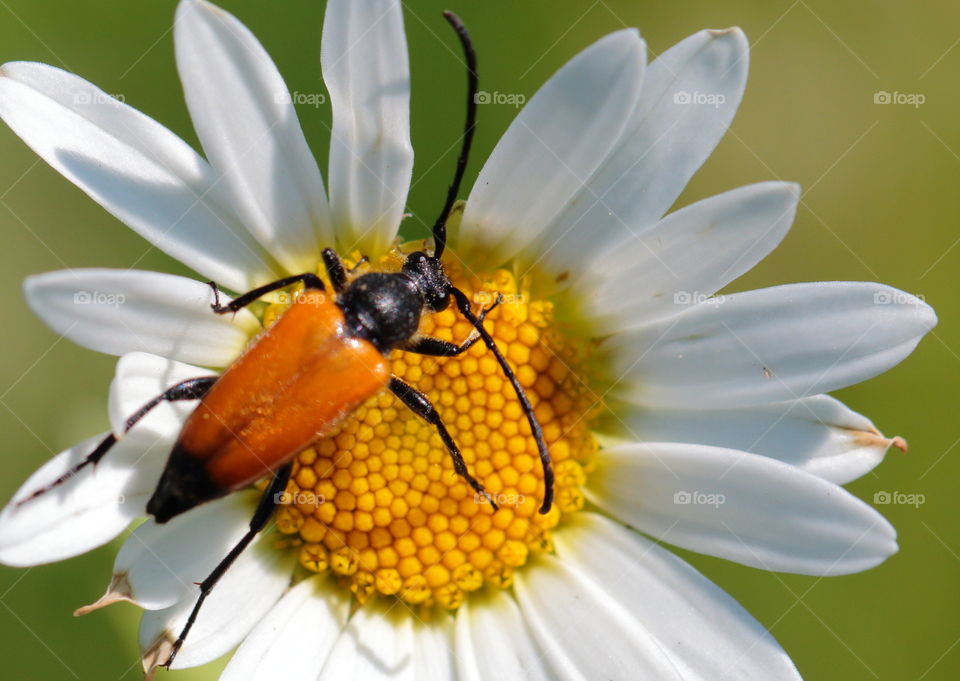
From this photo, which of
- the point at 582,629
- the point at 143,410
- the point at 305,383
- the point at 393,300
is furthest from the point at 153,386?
the point at 582,629

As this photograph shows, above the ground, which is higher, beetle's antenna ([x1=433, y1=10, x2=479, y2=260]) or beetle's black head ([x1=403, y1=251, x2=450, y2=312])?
beetle's antenna ([x1=433, y1=10, x2=479, y2=260])

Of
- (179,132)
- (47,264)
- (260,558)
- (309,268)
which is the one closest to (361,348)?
(309,268)

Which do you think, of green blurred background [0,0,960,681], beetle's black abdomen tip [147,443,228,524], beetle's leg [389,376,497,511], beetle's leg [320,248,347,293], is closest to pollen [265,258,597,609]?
beetle's leg [389,376,497,511]

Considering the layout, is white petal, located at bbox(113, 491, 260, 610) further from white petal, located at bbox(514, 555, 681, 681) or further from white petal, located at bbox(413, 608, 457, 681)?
white petal, located at bbox(514, 555, 681, 681)

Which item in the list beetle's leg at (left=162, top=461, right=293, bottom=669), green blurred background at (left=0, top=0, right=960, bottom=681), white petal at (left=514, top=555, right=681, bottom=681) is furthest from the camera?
green blurred background at (left=0, top=0, right=960, bottom=681)

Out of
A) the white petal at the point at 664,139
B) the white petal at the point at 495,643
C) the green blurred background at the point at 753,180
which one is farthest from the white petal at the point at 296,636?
the white petal at the point at 664,139

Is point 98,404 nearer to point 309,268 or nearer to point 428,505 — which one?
point 309,268
